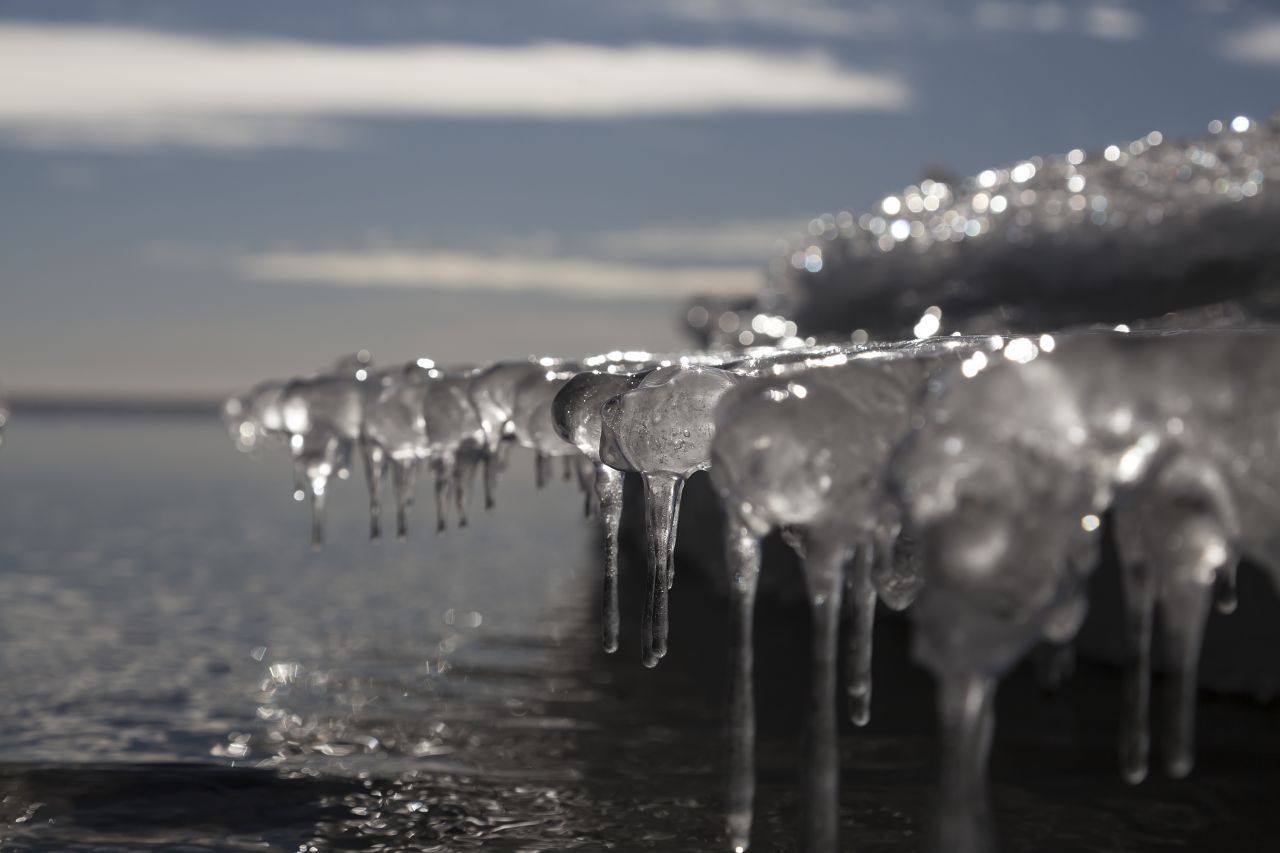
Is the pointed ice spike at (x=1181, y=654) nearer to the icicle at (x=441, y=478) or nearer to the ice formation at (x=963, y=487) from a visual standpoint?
the ice formation at (x=963, y=487)

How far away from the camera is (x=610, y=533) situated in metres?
3.65

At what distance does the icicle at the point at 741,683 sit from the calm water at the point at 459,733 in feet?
4.48

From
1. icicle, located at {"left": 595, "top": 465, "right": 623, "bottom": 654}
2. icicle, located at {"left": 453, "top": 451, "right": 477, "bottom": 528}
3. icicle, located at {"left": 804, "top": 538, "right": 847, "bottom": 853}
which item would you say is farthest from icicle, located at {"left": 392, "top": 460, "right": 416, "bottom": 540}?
icicle, located at {"left": 804, "top": 538, "right": 847, "bottom": 853}

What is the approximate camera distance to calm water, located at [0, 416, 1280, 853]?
429 cm

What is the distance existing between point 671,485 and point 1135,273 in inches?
191

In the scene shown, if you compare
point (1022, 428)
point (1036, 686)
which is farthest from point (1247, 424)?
point (1036, 686)

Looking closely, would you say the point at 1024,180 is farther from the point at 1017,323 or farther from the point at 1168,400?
the point at 1168,400

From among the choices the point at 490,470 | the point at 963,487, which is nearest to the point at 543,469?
the point at 490,470

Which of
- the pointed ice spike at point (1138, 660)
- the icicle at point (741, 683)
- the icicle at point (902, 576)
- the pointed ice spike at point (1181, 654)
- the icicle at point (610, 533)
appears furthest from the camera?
the icicle at point (610, 533)

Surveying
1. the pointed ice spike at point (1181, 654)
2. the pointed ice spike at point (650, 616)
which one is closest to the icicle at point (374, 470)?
the pointed ice spike at point (650, 616)

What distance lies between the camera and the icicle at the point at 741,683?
2682 mm

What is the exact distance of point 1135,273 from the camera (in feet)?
24.7

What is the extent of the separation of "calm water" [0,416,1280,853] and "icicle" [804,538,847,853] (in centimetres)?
150

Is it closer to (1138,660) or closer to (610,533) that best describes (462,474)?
(610,533)
